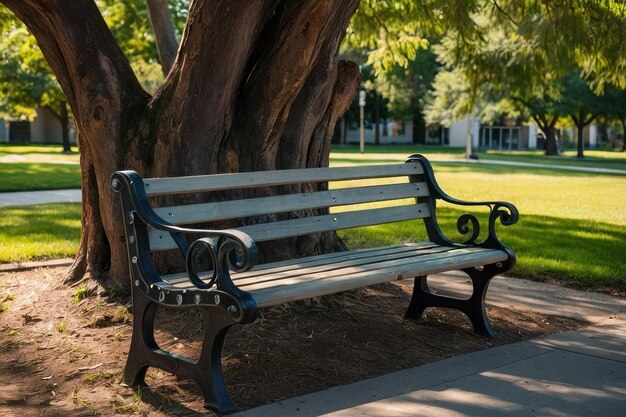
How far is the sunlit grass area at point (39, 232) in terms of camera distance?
8695 millimetres

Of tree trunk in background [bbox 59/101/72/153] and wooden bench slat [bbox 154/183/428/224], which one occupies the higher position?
tree trunk in background [bbox 59/101/72/153]

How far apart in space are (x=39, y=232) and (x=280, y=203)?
6.40m

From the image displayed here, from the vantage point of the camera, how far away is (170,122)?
18.8ft

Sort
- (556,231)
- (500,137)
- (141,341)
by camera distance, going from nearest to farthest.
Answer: (141,341), (556,231), (500,137)

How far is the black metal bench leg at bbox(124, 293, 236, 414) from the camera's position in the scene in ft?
13.3

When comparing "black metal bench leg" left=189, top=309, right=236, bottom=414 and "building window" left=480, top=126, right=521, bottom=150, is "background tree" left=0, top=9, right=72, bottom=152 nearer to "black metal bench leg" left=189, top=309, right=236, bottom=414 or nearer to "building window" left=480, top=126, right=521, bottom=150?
"black metal bench leg" left=189, top=309, right=236, bottom=414

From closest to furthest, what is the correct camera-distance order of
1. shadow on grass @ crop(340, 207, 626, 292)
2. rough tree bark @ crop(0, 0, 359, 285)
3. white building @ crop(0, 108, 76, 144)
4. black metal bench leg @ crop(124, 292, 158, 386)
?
black metal bench leg @ crop(124, 292, 158, 386) → rough tree bark @ crop(0, 0, 359, 285) → shadow on grass @ crop(340, 207, 626, 292) → white building @ crop(0, 108, 76, 144)

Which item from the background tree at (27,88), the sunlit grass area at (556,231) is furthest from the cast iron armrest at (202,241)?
the background tree at (27,88)

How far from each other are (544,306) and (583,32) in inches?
216

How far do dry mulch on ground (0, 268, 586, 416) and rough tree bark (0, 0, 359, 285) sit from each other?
0.51 metres

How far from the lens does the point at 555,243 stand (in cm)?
998

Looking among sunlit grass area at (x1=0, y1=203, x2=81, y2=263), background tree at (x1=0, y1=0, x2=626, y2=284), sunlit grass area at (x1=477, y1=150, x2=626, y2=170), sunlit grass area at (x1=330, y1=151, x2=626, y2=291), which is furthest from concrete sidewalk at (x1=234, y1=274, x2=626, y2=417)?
sunlit grass area at (x1=477, y1=150, x2=626, y2=170)

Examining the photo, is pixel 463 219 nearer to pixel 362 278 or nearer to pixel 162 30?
pixel 362 278

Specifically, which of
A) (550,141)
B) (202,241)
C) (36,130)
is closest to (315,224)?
(202,241)
